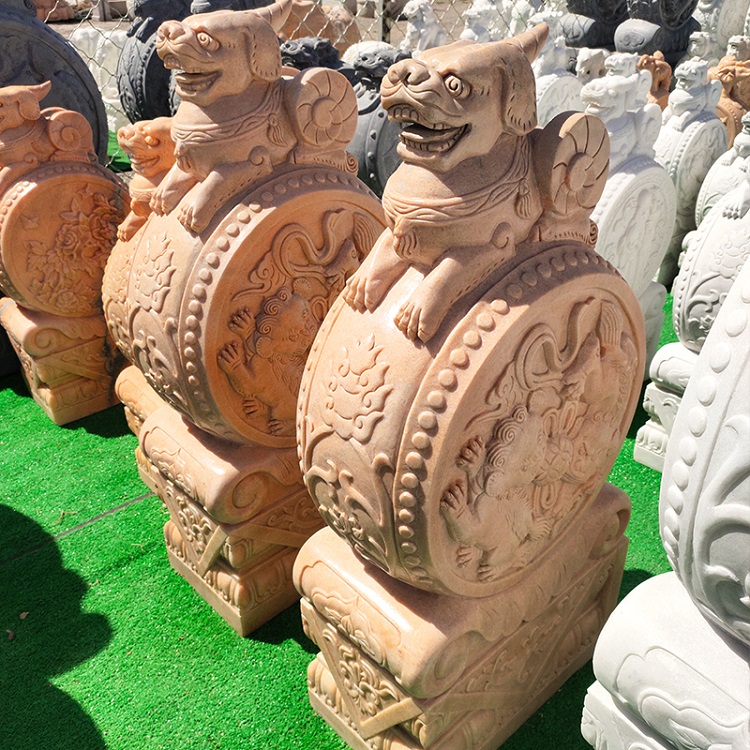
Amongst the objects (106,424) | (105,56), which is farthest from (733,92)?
(105,56)

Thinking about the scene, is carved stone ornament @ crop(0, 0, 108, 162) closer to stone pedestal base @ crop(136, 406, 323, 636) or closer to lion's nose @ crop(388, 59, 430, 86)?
stone pedestal base @ crop(136, 406, 323, 636)

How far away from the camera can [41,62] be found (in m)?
3.88

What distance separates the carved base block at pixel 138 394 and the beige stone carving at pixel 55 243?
0.56 meters

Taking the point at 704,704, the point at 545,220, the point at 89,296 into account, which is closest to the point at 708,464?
the point at 704,704

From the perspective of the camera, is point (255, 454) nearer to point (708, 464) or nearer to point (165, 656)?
point (165, 656)

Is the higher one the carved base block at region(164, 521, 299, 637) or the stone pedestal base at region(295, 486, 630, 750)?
the stone pedestal base at region(295, 486, 630, 750)

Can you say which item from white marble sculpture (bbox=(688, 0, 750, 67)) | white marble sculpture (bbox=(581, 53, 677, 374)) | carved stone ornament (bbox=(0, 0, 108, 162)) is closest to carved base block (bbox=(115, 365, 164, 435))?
carved stone ornament (bbox=(0, 0, 108, 162))

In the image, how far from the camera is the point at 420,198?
61.4 inches

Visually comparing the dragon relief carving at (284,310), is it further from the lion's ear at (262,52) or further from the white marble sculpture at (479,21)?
the white marble sculpture at (479,21)

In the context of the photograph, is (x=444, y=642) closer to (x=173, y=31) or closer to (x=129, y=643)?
(x=129, y=643)

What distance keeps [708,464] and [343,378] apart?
0.80 m

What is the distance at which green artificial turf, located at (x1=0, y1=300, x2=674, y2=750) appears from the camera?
2176 millimetres

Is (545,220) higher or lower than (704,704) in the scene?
higher

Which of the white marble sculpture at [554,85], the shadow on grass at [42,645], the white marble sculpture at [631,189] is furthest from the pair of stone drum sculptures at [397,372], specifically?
the white marble sculpture at [554,85]
